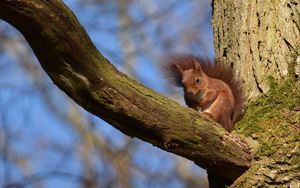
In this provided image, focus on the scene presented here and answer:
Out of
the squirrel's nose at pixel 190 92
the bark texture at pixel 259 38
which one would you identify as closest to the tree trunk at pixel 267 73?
the bark texture at pixel 259 38

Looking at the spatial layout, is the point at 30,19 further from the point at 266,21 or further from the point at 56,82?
the point at 266,21

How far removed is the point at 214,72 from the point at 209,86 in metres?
0.07

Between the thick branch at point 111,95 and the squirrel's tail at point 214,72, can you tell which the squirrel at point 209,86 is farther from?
the thick branch at point 111,95

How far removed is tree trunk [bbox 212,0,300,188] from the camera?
8.03ft

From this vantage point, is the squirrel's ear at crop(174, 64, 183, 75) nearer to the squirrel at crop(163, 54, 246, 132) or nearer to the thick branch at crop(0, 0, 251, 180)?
the squirrel at crop(163, 54, 246, 132)

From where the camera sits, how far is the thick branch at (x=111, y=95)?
69.2 inches

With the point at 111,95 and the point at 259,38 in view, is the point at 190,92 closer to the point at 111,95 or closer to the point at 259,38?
the point at 259,38

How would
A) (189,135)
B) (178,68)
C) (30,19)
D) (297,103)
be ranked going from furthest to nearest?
(178,68) → (297,103) → (189,135) → (30,19)

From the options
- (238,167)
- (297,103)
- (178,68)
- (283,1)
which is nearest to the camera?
(238,167)

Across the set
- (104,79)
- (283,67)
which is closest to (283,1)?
(283,67)

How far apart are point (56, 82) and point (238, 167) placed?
843mm

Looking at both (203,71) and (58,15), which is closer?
(58,15)

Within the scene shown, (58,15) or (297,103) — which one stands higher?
(297,103)

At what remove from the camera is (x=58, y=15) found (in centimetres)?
178
